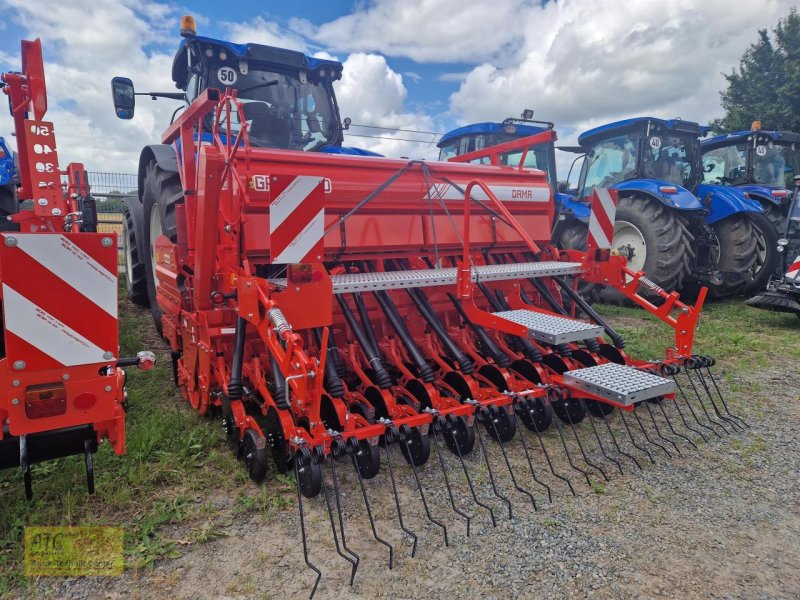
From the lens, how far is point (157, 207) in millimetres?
4273

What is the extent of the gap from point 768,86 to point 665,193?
19.2m

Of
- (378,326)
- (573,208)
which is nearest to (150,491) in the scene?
(378,326)

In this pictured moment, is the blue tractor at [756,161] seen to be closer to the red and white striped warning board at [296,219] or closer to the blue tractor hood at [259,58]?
the blue tractor hood at [259,58]

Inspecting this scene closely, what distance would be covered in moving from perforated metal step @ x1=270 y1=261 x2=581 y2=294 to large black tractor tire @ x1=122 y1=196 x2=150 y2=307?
9.98 feet

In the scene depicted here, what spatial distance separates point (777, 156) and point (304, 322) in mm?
9437

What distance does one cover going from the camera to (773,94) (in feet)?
66.8

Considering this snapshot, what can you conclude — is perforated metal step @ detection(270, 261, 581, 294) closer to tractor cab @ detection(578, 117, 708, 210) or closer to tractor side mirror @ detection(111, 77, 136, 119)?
tractor side mirror @ detection(111, 77, 136, 119)

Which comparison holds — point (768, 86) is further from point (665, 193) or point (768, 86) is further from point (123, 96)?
point (123, 96)

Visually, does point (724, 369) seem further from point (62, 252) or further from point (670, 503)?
point (62, 252)

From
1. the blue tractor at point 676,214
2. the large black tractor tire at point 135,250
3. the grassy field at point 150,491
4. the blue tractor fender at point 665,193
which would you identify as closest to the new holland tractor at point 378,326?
the grassy field at point 150,491

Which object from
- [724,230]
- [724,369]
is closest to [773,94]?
[724,230]

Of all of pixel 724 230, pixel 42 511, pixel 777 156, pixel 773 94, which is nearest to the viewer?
pixel 42 511

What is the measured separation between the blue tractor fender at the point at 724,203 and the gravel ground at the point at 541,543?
17.2 ft

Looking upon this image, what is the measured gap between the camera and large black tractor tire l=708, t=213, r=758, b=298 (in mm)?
7115
